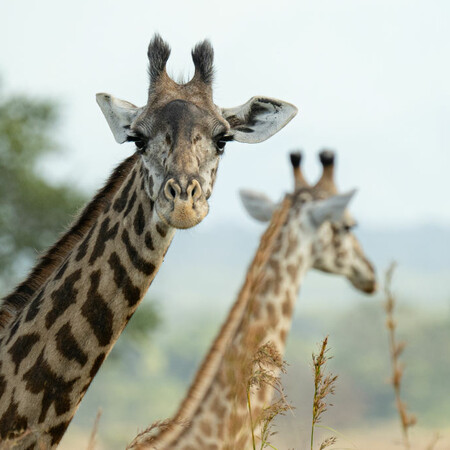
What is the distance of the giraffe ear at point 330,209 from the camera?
9.43 metres

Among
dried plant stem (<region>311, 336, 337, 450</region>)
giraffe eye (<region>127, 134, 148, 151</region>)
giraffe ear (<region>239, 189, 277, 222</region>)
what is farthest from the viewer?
giraffe ear (<region>239, 189, 277, 222</region>)

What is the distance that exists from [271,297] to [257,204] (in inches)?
115

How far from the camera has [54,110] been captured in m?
30.9

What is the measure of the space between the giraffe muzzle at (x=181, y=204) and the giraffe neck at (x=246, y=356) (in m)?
0.50

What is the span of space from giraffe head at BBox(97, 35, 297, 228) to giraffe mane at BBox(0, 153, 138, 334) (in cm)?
34

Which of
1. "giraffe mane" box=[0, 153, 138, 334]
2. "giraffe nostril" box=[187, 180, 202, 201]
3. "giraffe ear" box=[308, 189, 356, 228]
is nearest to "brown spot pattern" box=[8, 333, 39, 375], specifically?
"giraffe mane" box=[0, 153, 138, 334]

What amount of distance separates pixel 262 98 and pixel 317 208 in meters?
4.55

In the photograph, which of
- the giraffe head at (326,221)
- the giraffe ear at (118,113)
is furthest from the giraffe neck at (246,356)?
the giraffe ear at (118,113)

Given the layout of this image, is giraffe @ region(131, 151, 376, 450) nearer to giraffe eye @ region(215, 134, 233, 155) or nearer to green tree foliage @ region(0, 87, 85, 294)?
giraffe eye @ region(215, 134, 233, 155)

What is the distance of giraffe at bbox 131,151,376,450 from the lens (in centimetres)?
561

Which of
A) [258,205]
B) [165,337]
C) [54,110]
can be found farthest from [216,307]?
[258,205]

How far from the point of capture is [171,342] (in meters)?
130

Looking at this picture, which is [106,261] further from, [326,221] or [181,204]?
[326,221]

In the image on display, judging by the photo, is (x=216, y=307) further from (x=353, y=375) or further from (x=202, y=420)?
(x=202, y=420)
